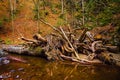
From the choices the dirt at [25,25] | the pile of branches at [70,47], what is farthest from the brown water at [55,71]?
the dirt at [25,25]

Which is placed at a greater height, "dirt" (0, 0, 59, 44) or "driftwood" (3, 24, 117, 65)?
"dirt" (0, 0, 59, 44)

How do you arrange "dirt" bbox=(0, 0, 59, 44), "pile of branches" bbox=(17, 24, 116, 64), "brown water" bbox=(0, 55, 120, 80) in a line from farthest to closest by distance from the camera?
"dirt" bbox=(0, 0, 59, 44) → "pile of branches" bbox=(17, 24, 116, 64) → "brown water" bbox=(0, 55, 120, 80)

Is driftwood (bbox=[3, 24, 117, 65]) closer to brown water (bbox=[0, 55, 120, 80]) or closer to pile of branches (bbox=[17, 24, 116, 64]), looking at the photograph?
pile of branches (bbox=[17, 24, 116, 64])

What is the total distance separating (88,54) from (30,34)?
25.2 feet

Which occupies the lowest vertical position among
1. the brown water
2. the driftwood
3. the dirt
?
the brown water

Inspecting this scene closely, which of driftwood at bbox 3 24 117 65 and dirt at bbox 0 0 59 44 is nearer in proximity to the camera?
driftwood at bbox 3 24 117 65

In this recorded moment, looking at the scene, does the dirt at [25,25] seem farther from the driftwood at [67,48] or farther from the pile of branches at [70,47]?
the pile of branches at [70,47]

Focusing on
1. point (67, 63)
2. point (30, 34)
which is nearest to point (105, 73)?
point (67, 63)

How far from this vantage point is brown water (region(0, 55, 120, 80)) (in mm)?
9868

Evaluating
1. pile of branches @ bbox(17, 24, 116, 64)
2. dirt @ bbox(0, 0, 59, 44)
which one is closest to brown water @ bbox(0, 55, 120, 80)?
pile of branches @ bbox(17, 24, 116, 64)

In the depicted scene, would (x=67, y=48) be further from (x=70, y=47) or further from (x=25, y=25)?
(x=25, y=25)

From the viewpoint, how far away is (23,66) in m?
11.9

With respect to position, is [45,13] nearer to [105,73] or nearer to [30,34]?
[30,34]

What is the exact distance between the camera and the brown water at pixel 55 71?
9.87 m
